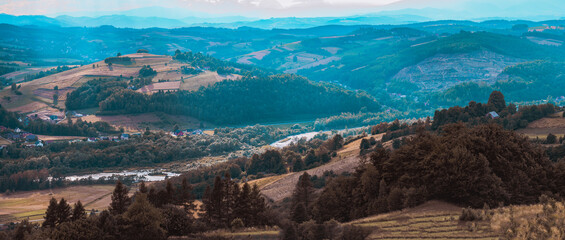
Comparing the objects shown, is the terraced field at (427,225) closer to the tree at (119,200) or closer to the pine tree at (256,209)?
the pine tree at (256,209)

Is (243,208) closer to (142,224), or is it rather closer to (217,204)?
(217,204)

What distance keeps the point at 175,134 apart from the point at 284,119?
54990 millimetres

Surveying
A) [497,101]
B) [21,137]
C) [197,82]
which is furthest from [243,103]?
[497,101]

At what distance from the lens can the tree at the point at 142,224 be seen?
2848 cm

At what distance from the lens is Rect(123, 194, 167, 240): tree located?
2848 cm

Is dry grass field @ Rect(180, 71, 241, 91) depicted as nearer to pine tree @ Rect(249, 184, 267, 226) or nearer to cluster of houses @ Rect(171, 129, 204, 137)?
cluster of houses @ Rect(171, 129, 204, 137)

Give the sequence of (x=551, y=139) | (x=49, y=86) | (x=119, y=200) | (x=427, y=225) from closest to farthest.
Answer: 1. (x=427, y=225)
2. (x=119, y=200)
3. (x=551, y=139)
4. (x=49, y=86)

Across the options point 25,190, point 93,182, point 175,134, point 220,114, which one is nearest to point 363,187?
point 93,182

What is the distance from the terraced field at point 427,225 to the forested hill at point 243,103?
5153 inches

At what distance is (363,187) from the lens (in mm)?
38844

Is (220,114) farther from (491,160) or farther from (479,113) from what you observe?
(491,160)

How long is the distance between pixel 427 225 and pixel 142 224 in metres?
16.1

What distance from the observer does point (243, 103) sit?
180625mm

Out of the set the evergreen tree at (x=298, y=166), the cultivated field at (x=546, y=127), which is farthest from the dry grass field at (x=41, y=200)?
the cultivated field at (x=546, y=127)
